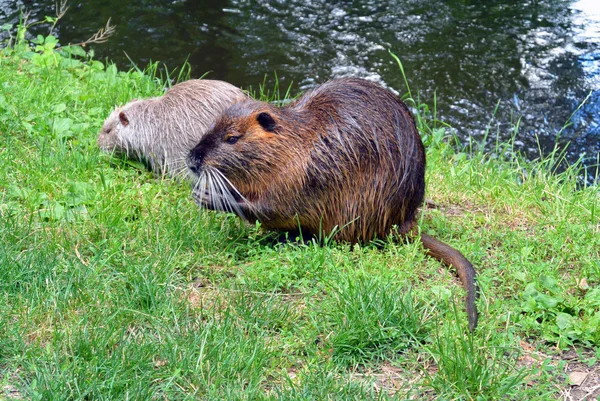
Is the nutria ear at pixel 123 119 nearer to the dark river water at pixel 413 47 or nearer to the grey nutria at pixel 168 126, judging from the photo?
the grey nutria at pixel 168 126

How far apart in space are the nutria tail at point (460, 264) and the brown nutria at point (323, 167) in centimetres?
1

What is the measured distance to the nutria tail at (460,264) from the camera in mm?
2689

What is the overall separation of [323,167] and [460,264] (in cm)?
71

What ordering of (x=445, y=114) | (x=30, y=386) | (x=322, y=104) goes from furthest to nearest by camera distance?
1. (x=445, y=114)
2. (x=322, y=104)
3. (x=30, y=386)

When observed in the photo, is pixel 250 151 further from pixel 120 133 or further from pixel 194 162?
pixel 120 133

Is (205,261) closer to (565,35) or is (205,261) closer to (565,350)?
(565,350)

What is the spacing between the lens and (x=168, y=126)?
445cm

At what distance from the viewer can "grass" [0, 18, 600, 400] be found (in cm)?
239

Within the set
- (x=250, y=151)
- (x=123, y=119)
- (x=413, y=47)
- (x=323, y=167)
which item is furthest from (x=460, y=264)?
(x=413, y=47)

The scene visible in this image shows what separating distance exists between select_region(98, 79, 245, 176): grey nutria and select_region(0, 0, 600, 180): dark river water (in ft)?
6.42

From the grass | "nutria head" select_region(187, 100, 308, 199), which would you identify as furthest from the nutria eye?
the grass

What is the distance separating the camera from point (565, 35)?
268 inches

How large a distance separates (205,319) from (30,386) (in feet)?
2.21

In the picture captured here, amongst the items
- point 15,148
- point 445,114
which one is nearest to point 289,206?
point 15,148
